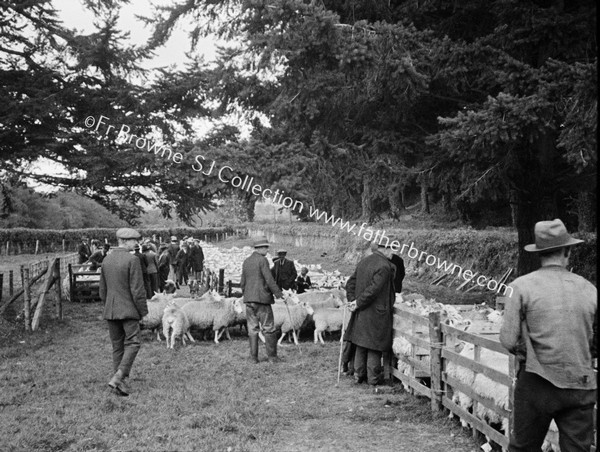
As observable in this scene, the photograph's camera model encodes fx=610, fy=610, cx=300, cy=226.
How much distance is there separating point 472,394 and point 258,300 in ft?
14.0

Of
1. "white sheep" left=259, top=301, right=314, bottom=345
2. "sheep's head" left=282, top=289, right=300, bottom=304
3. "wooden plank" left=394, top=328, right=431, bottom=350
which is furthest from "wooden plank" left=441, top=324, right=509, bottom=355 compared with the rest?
"sheep's head" left=282, top=289, right=300, bottom=304

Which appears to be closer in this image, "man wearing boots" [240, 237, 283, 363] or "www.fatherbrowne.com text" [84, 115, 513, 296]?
"man wearing boots" [240, 237, 283, 363]

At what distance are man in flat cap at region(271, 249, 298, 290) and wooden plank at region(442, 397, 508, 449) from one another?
7.54 meters

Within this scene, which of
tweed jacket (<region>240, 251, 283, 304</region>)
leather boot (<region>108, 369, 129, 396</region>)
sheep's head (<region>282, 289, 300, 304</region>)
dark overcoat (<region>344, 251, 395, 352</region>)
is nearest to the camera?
leather boot (<region>108, 369, 129, 396</region>)

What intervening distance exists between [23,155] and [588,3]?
11424mm

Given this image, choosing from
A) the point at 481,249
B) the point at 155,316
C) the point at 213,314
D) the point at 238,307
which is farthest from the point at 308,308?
the point at 481,249

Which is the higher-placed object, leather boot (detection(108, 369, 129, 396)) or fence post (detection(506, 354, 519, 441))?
fence post (detection(506, 354, 519, 441))

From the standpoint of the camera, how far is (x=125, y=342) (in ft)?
24.7

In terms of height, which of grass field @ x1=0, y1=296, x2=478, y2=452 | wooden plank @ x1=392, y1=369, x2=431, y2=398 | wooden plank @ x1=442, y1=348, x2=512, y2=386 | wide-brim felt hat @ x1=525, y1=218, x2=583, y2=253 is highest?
wide-brim felt hat @ x1=525, y1=218, x2=583, y2=253

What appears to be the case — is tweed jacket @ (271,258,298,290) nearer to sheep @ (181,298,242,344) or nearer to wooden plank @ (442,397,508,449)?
sheep @ (181,298,242,344)

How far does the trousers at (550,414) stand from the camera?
12.3 feet

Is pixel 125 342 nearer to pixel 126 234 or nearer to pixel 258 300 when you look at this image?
pixel 126 234

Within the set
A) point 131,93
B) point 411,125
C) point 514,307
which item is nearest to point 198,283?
point 131,93

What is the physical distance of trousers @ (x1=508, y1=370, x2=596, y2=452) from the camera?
373cm
